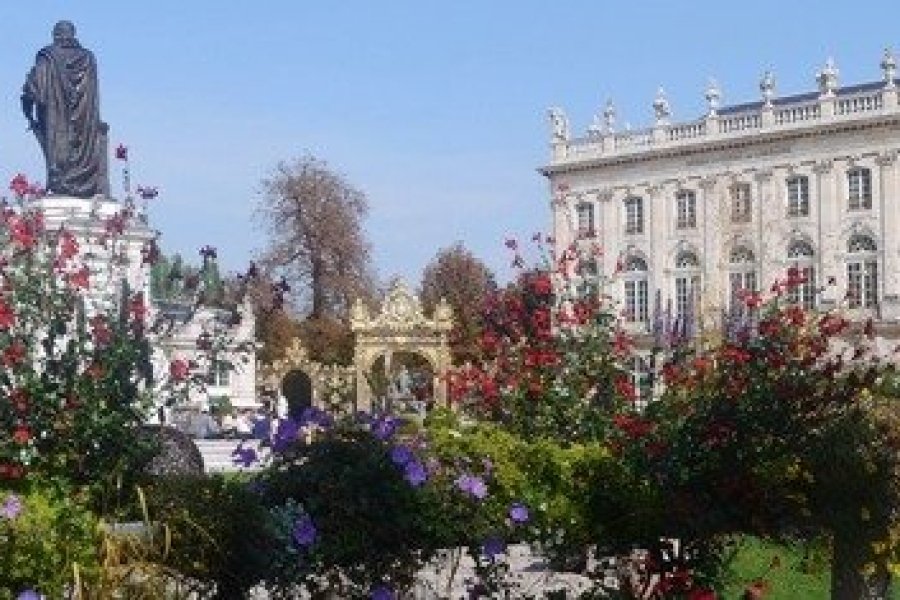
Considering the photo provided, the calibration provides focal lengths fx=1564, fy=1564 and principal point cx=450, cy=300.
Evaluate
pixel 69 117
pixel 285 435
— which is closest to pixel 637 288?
pixel 69 117

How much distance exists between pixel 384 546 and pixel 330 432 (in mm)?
660

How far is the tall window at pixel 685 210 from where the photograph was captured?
60.8m

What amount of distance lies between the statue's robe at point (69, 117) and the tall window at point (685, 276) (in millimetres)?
35654

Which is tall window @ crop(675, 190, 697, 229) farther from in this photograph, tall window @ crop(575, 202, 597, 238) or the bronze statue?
the bronze statue

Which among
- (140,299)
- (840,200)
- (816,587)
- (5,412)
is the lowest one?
(816,587)

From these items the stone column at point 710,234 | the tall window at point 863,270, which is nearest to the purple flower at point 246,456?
the tall window at point 863,270

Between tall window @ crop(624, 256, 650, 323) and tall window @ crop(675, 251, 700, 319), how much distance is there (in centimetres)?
131

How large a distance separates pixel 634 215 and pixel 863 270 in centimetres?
1029

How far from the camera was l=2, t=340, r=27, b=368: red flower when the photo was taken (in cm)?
850

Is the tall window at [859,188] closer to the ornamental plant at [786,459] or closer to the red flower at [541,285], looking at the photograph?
the red flower at [541,285]

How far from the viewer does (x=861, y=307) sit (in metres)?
56.0

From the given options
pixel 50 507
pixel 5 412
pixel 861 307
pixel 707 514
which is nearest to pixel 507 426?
pixel 707 514

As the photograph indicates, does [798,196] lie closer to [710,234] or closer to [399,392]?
[710,234]

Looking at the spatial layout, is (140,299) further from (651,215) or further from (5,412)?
(651,215)
